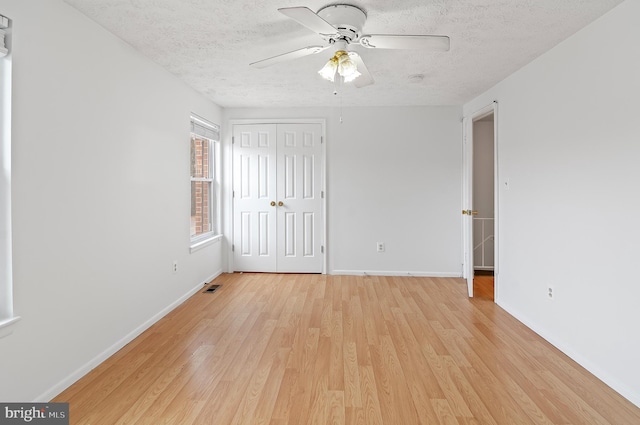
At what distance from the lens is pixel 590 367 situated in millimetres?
2477

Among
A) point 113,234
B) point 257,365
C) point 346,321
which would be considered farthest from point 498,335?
point 113,234

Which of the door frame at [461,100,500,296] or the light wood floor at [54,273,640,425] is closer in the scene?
the light wood floor at [54,273,640,425]

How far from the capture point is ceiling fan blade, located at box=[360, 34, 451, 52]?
2119 millimetres

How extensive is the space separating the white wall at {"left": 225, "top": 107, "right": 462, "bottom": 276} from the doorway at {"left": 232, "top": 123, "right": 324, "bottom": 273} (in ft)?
0.62

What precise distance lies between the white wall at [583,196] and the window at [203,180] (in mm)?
3503

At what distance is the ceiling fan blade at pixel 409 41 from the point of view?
2119 millimetres

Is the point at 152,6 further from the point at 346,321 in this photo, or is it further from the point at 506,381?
the point at 506,381

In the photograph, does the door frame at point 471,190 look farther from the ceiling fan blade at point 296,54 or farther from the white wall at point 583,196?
the ceiling fan blade at point 296,54

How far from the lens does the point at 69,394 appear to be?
2146 millimetres

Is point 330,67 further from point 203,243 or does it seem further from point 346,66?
point 203,243

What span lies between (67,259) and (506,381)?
285 centimetres

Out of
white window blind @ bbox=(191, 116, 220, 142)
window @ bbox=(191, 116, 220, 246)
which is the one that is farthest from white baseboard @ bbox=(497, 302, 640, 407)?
white window blind @ bbox=(191, 116, 220, 142)

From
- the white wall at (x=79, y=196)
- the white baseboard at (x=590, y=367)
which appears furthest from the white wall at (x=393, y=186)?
the white wall at (x=79, y=196)

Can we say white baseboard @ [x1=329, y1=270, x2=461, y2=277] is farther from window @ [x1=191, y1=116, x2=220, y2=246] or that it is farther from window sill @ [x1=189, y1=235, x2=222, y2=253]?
window @ [x1=191, y1=116, x2=220, y2=246]
